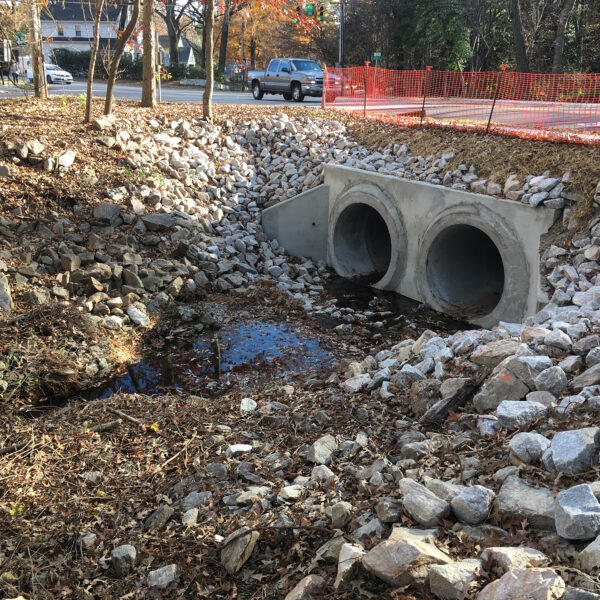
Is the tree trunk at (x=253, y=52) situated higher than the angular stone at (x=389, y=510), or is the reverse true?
the tree trunk at (x=253, y=52)

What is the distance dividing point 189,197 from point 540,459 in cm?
1096

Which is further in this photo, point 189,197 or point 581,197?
point 189,197

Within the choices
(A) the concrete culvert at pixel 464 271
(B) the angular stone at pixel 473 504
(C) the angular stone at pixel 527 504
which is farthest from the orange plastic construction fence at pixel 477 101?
(B) the angular stone at pixel 473 504

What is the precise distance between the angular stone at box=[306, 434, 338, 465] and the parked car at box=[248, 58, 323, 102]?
20.3 meters

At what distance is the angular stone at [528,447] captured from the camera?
14.7ft

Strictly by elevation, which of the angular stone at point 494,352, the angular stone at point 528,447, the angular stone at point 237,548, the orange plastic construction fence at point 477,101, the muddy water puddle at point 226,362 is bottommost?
the muddy water puddle at point 226,362

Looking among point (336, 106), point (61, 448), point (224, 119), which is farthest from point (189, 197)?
point (61, 448)

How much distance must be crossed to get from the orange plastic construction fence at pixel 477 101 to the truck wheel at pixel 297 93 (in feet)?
12.7

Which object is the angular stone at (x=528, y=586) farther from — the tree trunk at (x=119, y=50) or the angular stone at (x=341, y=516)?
the tree trunk at (x=119, y=50)

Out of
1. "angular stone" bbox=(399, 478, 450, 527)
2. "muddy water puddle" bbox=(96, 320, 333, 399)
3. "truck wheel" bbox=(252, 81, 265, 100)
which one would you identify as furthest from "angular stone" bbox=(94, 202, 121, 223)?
"truck wheel" bbox=(252, 81, 265, 100)

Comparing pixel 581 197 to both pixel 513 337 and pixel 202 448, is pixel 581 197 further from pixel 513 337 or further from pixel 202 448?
pixel 202 448

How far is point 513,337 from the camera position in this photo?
6875 mm

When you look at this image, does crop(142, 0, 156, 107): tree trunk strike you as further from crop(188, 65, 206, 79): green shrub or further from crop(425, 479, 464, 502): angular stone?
crop(188, 65, 206, 79): green shrub

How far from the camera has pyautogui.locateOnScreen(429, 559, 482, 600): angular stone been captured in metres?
3.32
